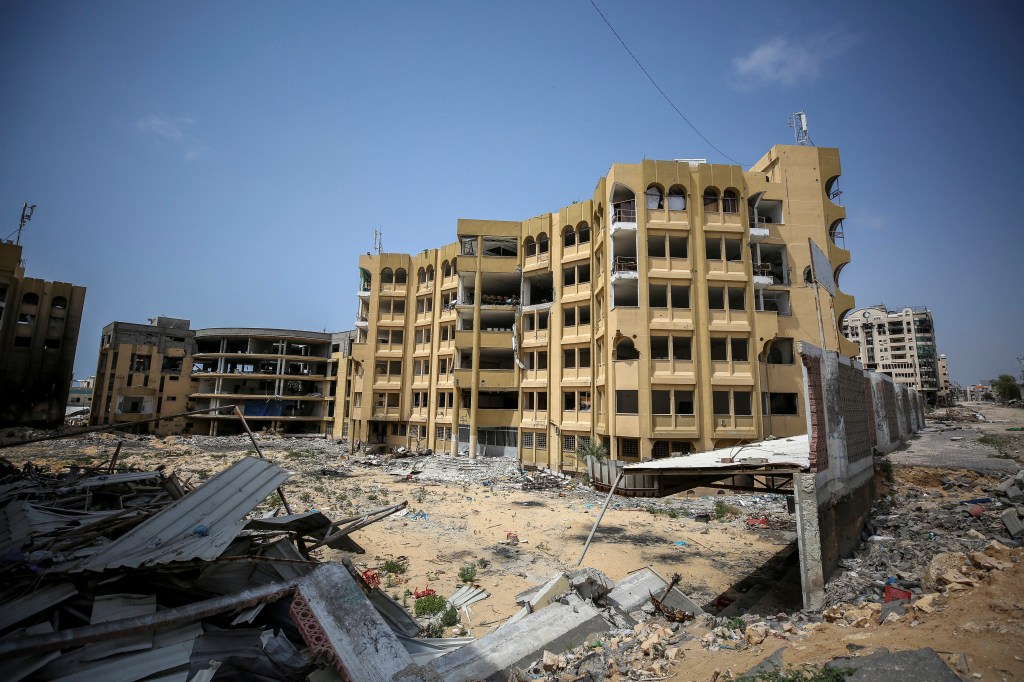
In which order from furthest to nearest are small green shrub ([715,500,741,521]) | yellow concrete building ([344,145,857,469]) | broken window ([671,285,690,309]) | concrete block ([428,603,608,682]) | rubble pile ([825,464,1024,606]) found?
broken window ([671,285,690,309]) → yellow concrete building ([344,145,857,469]) → small green shrub ([715,500,741,521]) → rubble pile ([825,464,1024,606]) → concrete block ([428,603,608,682])

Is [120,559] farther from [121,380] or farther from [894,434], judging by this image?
[121,380]

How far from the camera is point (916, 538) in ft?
34.2

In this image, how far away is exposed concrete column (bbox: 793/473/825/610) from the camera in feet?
27.8

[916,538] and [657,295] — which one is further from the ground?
[657,295]

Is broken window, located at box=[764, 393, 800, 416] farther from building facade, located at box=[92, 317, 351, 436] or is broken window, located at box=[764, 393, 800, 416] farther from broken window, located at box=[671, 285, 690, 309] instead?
building facade, located at box=[92, 317, 351, 436]

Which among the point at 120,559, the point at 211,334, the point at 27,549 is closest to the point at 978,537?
the point at 120,559

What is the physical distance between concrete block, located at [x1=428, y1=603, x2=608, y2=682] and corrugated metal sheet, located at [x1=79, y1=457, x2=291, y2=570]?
3529mm

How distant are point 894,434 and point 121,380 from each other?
75.5 metres

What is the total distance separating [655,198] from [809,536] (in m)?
21.3

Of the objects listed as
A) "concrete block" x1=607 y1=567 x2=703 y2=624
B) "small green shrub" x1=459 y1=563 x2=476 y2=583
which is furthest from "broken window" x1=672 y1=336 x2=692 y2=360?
"small green shrub" x1=459 y1=563 x2=476 y2=583

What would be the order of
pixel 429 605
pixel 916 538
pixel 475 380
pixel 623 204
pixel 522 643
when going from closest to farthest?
pixel 522 643 < pixel 429 605 < pixel 916 538 < pixel 623 204 < pixel 475 380

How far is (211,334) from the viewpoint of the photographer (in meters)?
59.2

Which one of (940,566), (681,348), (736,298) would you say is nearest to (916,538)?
(940,566)

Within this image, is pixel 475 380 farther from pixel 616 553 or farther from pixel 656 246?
pixel 616 553
